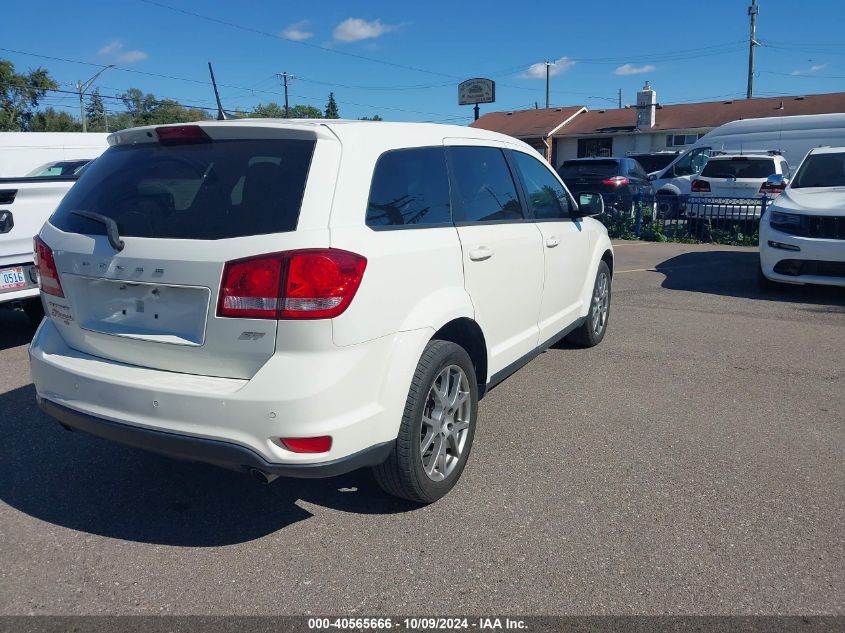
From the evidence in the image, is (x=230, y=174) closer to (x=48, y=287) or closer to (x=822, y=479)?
(x=48, y=287)

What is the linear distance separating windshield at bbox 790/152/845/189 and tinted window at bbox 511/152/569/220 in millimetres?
5638

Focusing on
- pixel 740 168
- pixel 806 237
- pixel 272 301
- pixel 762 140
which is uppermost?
pixel 762 140

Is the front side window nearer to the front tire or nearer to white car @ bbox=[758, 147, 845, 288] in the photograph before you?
white car @ bbox=[758, 147, 845, 288]

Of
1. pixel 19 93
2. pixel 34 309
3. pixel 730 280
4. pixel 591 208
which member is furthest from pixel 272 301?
pixel 19 93

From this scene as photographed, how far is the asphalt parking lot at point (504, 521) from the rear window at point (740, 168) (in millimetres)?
11546

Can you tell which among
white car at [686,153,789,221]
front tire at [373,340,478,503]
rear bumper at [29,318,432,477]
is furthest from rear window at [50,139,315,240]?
white car at [686,153,789,221]

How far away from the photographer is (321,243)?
2.69 metres

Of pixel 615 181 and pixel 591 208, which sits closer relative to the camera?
pixel 591 208

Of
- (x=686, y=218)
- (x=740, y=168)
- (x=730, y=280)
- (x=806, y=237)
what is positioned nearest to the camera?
(x=806, y=237)

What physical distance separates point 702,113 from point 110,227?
143 ft

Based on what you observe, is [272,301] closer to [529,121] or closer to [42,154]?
[42,154]

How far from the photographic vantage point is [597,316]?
6125 millimetres

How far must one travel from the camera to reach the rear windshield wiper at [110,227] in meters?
2.96

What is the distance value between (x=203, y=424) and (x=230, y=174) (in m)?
1.03
